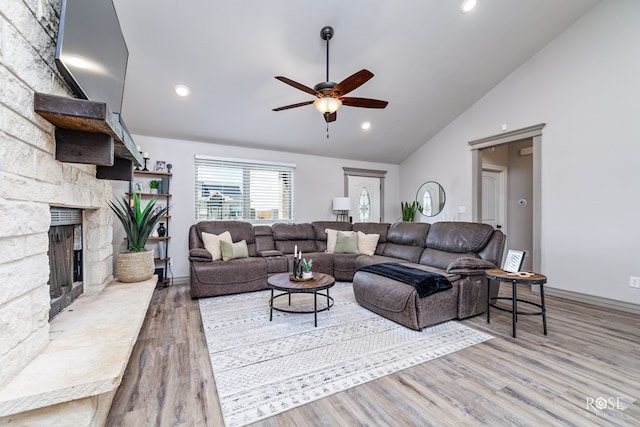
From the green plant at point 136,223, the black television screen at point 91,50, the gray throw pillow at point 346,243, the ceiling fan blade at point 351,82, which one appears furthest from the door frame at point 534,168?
the black television screen at point 91,50

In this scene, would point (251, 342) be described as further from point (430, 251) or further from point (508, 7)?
point (508, 7)

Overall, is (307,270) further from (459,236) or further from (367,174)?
(367,174)

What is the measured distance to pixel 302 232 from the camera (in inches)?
197

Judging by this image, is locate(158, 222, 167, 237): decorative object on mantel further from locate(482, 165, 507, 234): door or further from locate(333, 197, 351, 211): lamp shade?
locate(482, 165, 507, 234): door

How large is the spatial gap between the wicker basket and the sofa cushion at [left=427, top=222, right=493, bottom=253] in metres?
3.57

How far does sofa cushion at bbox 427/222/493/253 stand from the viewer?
11.1ft

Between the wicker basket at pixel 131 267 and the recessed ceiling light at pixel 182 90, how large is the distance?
2.16m

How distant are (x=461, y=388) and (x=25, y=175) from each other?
105 inches

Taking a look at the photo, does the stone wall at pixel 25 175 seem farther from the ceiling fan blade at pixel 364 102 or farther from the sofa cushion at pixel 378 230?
the sofa cushion at pixel 378 230

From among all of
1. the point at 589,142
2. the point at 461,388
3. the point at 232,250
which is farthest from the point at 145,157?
the point at 589,142

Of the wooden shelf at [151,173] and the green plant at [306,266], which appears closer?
the green plant at [306,266]

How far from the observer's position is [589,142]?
354 cm

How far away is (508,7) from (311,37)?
2.31 meters

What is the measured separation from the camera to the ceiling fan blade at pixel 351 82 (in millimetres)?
2428
